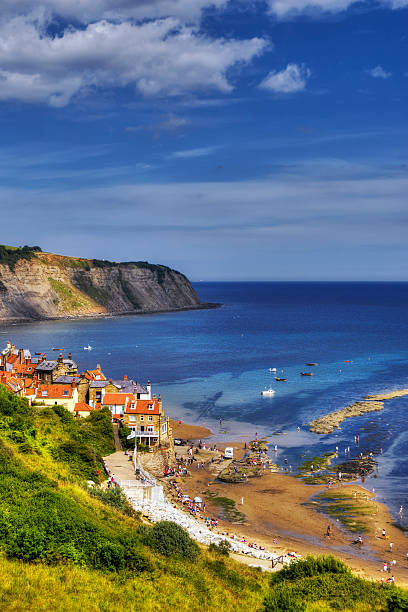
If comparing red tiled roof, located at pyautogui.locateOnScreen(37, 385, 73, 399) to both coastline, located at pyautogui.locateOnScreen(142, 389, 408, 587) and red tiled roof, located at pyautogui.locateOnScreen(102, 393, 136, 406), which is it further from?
coastline, located at pyautogui.locateOnScreen(142, 389, 408, 587)

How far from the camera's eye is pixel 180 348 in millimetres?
125938

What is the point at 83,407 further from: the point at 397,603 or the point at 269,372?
the point at 269,372

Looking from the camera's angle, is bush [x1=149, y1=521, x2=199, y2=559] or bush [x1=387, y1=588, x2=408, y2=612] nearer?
bush [x1=387, y1=588, x2=408, y2=612]

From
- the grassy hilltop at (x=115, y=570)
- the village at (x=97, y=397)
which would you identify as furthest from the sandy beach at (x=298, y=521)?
the grassy hilltop at (x=115, y=570)

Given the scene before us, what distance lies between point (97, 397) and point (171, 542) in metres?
31.8

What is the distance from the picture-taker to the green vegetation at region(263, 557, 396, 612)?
57.6ft

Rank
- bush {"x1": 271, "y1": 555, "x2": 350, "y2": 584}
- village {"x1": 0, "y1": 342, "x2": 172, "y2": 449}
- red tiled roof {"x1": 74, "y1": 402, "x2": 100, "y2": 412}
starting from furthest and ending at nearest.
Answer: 1. red tiled roof {"x1": 74, "y1": 402, "x2": 100, "y2": 412}
2. village {"x1": 0, "y1": 342, "x2": 172, "y2": 449}
3. bush {"x1": 271, "y1": 555, "x2": 350, "y2": 584}

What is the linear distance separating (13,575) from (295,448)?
4368 cm

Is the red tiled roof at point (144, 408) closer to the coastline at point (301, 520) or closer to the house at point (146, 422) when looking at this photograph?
the house at point (146, 422)

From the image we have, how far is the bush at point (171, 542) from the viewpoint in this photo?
2319 centimetres

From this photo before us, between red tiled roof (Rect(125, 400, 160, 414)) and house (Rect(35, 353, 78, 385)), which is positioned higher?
house (Rect(35, 353, 78, 385))

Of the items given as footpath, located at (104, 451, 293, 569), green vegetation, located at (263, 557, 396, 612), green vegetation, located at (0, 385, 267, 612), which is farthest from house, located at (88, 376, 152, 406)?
green vegetation, located at (263, 557, 396, 612)

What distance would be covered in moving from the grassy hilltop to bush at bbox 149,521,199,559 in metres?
0.04

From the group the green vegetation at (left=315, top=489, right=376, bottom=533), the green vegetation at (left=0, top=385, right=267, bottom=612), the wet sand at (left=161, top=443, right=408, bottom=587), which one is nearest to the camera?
the green vegetation at (left=0, top=385, right=267, bottom=612)
